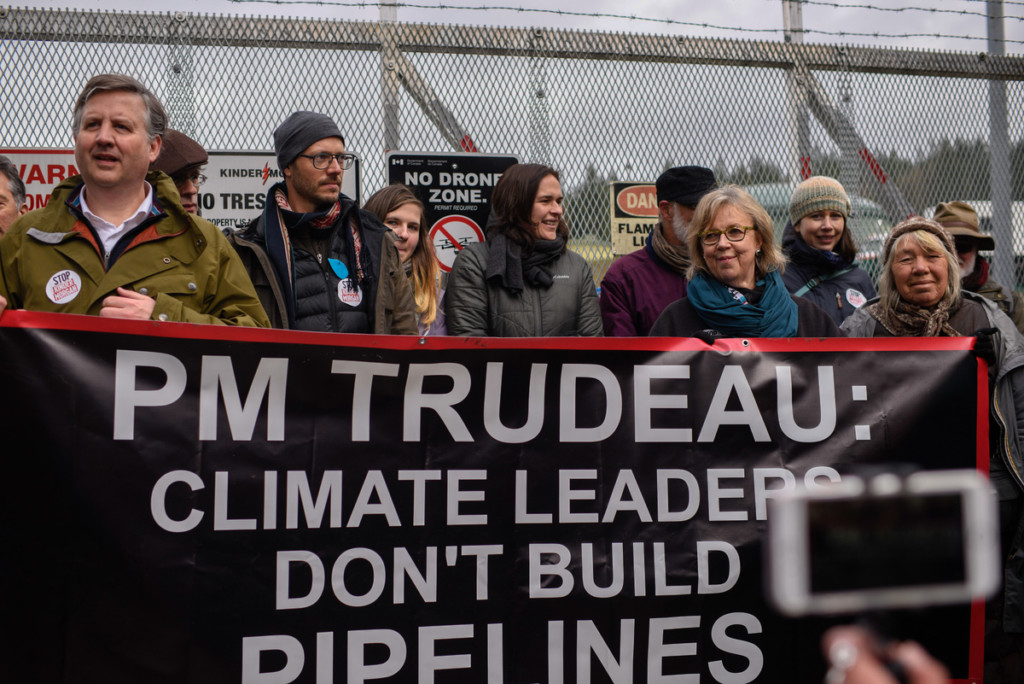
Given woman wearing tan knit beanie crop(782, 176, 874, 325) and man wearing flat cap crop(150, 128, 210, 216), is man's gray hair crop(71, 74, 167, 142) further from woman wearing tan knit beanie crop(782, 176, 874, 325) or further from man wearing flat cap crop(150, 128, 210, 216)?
woman wearing tan knit beanie crop(782, 176, 874, 325)

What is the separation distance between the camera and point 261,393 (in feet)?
9.84

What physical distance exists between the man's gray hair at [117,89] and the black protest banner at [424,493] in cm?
63

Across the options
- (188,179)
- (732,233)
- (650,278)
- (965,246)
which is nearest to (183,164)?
(188,179)

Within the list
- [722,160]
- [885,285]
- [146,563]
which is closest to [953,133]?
[722,160]

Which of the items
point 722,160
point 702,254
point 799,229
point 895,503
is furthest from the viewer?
point 722,160

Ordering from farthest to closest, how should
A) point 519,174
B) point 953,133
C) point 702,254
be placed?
1. point 953,133
2. point 519,174
3. point 702,254

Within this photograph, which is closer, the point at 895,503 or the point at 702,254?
the point at 895,503

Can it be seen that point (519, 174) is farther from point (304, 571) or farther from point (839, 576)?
point (839, 576)

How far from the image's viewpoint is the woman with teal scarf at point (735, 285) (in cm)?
360

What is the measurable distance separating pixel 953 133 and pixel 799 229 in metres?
1.54

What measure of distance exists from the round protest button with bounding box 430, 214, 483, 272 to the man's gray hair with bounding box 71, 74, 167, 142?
1.95 m

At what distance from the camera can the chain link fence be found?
479 centimetres

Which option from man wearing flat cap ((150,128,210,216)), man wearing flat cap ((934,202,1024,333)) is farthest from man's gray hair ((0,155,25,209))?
man wearing flat cap ((934,202,1024,333))

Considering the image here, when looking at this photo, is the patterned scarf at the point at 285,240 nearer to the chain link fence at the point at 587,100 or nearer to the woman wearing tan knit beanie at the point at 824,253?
the chain link fence at the point at 587,100
